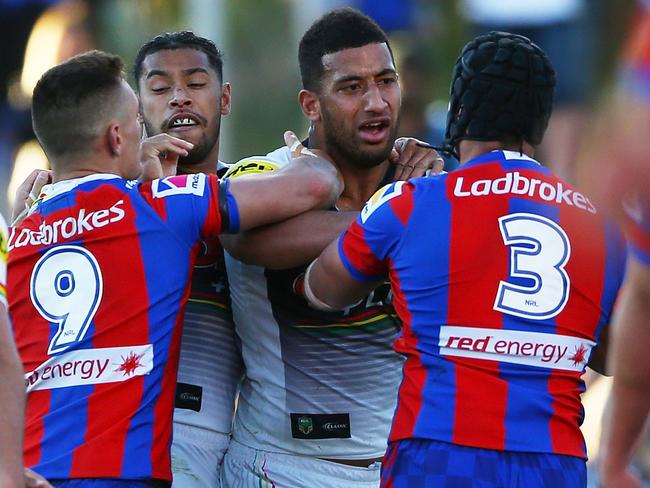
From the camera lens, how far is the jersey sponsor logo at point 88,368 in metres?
4.29

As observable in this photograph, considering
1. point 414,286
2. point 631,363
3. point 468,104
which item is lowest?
point 631,363

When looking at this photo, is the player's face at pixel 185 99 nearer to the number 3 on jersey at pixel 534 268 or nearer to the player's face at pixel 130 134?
the player's face at pixel 130 134

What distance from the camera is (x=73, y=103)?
456 centimetres

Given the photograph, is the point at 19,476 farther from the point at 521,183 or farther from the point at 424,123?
the point at 424,123

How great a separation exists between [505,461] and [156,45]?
2.67 meters

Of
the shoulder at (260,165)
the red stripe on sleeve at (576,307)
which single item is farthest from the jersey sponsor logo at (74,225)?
the red stripe on sleeve at (576,307)

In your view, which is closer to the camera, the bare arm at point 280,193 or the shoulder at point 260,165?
the bare arm at point 280,193

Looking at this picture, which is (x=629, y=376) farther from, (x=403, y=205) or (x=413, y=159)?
(x=413, y=159)

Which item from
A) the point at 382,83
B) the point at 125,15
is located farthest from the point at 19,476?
the point at 125,15

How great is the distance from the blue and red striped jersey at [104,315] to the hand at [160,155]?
0.84 feet

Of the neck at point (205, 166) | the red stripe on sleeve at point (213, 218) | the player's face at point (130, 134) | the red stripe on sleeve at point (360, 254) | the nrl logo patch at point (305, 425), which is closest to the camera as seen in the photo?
the red stripe on sleeve at point (360, 254)

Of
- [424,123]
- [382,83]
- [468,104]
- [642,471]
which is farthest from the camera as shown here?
[424,123]

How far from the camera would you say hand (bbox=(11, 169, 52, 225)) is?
498cm

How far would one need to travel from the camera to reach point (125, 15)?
1331 cm
